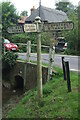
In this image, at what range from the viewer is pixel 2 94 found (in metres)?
9.12

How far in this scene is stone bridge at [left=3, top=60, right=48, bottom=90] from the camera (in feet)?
28.6

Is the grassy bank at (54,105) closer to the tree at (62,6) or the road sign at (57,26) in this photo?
the road sign at (57,26)

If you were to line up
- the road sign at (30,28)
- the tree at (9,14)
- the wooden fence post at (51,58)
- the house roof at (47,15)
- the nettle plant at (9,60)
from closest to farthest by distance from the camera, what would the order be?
the road sign at (30,28), the wooden fence post at (51,58), the nettle plant at (9,60), the tree at (9,14), the house roof at (47,15)

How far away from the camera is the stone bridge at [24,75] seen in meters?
8.70

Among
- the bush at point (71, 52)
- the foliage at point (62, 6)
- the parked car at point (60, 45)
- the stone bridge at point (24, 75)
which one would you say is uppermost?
the foliage at point (62, 6)

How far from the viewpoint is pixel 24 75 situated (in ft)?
30.8

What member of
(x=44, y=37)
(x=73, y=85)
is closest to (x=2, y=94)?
(x=73, y=85)

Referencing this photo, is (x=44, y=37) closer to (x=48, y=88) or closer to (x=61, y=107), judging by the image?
(x=48, y=88)

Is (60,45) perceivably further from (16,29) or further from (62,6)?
Result: (62,6)

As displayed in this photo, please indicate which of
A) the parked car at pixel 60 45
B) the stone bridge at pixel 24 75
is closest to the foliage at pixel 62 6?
the parked car at pixel 60 45

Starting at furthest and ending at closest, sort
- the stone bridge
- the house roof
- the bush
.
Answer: the house roof, the bush, the stone bridge

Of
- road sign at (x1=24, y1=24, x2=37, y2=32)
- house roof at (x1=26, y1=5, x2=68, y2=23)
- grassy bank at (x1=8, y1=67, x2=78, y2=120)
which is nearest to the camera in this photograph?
grassy bank at (x1=8, y1=67, x2=78, y2=120)

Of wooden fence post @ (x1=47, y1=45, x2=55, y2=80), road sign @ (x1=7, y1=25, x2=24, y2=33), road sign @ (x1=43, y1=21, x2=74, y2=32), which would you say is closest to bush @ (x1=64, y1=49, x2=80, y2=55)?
wooden fence post @ (x1=47, y1=45, x2=55, y2=80)

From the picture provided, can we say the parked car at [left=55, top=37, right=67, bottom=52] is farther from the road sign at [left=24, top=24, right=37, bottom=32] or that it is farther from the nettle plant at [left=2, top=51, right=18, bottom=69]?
the road sign at [left=24, top=24, right=37, bottom=32]
